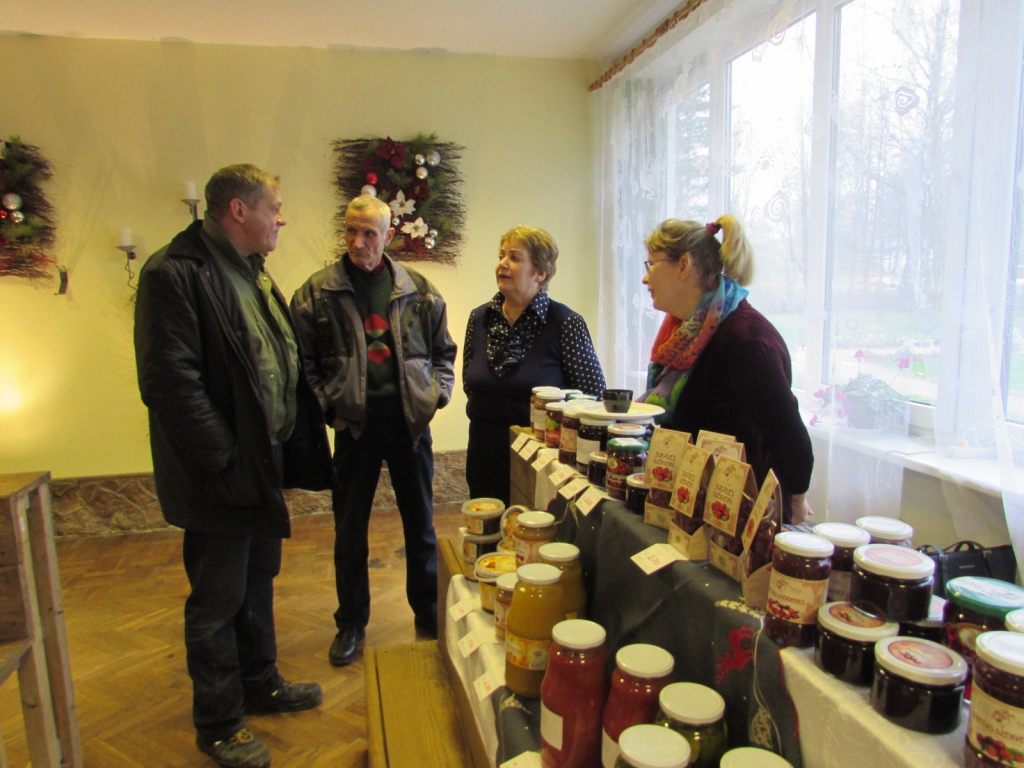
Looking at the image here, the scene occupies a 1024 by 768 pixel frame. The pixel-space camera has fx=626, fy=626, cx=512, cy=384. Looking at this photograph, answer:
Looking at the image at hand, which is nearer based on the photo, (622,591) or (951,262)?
(622,591)

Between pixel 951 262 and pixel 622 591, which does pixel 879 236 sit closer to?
pixel 951 262

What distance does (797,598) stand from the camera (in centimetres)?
69

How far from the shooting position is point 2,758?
1.28 metres

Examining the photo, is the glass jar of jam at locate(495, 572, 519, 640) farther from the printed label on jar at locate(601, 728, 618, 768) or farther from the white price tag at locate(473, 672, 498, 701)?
the printed label on jar at locate(601, 728, 618, 768)

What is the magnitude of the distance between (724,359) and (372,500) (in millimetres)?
1324

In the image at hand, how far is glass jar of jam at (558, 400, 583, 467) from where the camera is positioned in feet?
4.42

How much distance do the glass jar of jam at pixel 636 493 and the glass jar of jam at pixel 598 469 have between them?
11 centimetres

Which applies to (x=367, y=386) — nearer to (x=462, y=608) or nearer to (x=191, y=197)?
(x=462, y=608)

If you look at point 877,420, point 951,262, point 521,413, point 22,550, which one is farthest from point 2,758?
point 951,262

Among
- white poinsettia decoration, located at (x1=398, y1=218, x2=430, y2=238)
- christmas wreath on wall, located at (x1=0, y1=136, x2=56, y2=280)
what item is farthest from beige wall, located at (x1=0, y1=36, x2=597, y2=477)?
white poinsettia decoration, located at (x1=398, y1=218, x2=430, y2=238)

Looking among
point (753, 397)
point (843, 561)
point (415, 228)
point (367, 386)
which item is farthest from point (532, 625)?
point (415, 228)

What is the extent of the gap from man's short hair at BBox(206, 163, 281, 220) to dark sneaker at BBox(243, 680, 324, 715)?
4.65ft

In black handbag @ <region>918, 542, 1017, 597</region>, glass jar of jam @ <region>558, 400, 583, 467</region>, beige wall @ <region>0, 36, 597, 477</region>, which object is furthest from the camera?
beige wall @ <region>0, 36, 597, 477</region>

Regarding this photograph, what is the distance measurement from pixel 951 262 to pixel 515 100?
291 cm
